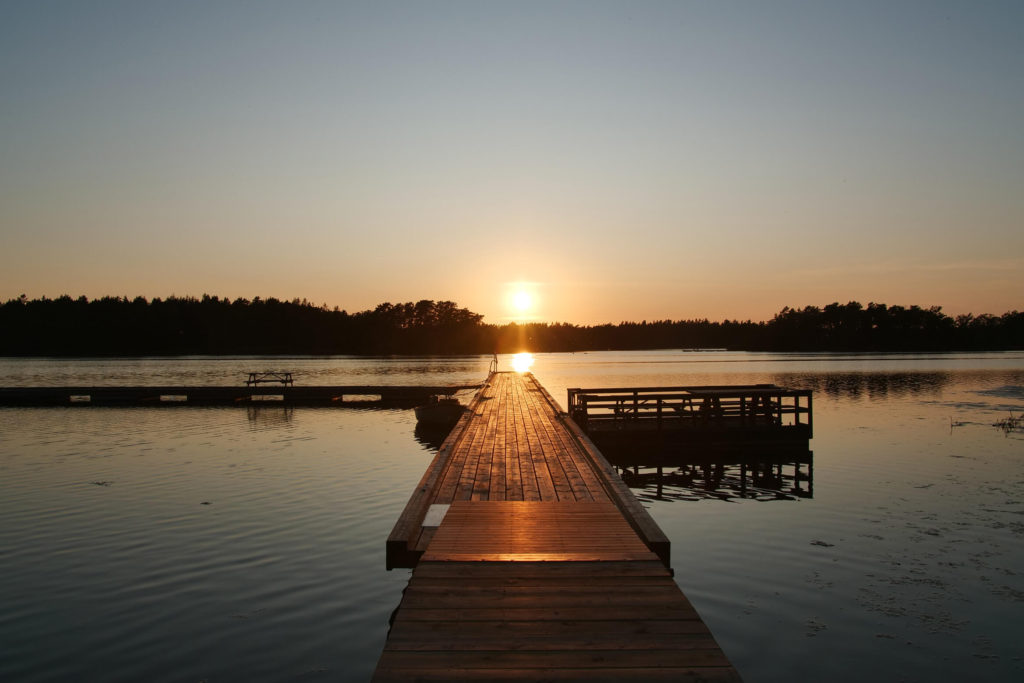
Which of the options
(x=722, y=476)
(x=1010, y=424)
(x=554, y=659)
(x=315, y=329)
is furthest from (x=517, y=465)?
(x=315, y=329)

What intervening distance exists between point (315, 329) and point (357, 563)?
15402 cm

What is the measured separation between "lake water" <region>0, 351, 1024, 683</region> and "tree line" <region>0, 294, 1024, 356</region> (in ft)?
453

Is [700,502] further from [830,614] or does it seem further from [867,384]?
[867,384]

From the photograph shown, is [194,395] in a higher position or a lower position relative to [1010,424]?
higher

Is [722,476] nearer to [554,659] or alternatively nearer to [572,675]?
[554,659]

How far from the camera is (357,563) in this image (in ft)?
36.8

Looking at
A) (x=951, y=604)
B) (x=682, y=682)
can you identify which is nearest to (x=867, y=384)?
(x=951, y=604)

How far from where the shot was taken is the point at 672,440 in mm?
24047

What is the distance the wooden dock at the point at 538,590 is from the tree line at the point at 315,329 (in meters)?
154

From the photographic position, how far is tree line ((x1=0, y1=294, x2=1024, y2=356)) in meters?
145

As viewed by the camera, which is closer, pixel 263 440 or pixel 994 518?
pixel 994 518

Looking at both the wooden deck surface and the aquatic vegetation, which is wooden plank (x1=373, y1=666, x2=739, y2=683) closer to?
the wooden deck surface

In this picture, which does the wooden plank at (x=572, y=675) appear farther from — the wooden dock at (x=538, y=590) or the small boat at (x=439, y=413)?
the small boat at (x=439, y=413)

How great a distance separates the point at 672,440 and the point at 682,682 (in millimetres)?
19787
